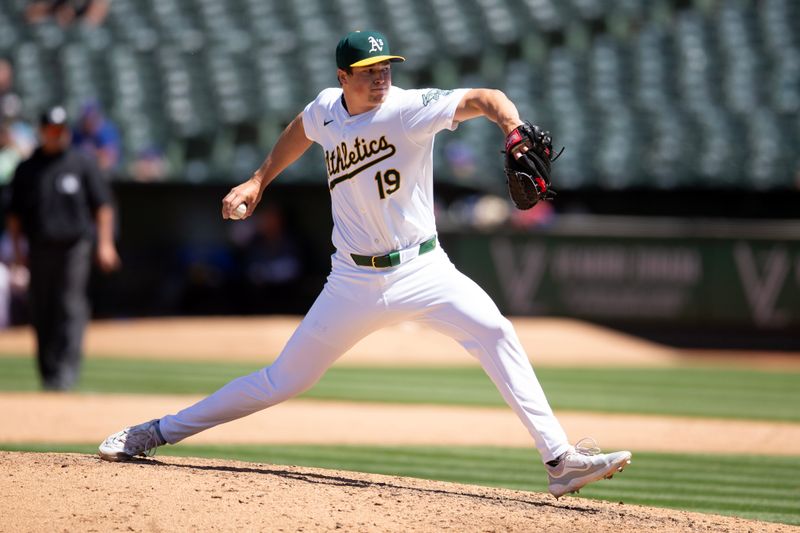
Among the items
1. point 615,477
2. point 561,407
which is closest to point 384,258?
point 615,477

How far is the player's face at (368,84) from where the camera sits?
4.73 m

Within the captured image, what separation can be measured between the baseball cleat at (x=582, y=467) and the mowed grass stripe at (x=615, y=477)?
1.07 meters

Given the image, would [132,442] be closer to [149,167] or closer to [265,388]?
[265,388]

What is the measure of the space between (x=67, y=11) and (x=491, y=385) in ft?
33.8

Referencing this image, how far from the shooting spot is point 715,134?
16.6 meters

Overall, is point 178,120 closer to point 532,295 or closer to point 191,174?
point 191,174

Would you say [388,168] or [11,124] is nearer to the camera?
[388,168]

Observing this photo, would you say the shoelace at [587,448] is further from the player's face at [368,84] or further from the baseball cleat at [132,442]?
the baseball cleat at [132,442]

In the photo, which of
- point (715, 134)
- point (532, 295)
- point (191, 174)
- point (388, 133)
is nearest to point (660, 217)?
point (715, 134)

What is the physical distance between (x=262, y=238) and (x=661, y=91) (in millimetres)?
6626

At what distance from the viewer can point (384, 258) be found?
476 cm

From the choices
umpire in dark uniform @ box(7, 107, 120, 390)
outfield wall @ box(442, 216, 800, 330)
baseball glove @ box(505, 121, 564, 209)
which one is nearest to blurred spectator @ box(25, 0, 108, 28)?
outfield wall @ box(442, 216, 800, 330)

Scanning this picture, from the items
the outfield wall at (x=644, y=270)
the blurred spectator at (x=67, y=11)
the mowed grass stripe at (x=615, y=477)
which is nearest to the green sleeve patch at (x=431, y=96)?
the mowed grass stripe at (x=615, y=477)

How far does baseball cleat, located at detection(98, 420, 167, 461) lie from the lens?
16.8 feet
